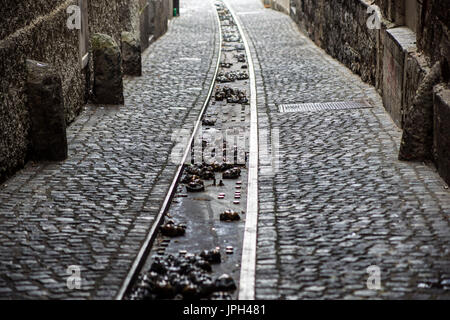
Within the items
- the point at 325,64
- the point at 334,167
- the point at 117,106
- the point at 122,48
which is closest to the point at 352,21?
the point at 325,64

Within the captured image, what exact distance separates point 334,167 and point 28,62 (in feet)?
13.1

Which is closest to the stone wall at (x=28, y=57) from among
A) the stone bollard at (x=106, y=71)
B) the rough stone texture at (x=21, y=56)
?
the rough stone texture at (x=21, y=56)

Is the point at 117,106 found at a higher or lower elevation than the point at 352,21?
lower

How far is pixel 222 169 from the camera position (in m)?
9.98

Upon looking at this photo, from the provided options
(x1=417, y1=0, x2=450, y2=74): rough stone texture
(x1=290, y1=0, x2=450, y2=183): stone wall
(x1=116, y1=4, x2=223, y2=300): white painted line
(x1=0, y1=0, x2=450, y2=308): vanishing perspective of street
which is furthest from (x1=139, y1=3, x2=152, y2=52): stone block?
(x1=417, y1=0, x2=450, y2=74): rough stone texture

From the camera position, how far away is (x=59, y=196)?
8547 mm

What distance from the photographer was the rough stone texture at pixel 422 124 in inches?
376

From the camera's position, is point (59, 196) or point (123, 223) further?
point (59, 196)

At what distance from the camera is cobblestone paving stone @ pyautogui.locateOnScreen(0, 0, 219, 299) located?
6367 mm

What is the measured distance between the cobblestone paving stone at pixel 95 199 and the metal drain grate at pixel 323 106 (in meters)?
1.49

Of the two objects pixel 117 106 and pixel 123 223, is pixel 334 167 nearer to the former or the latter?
pixel 123 223

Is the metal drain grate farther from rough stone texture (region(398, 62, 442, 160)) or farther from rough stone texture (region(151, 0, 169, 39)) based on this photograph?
rough stone texture (region(151, 0, 169, 39))

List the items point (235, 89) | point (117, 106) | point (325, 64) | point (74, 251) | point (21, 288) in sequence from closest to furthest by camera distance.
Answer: point (21, 288), point (74, 251), point (117, 106), point (235, 89), point (325, 64)

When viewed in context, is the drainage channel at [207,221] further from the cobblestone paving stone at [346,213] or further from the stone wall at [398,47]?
the stone wall at [398,47]
